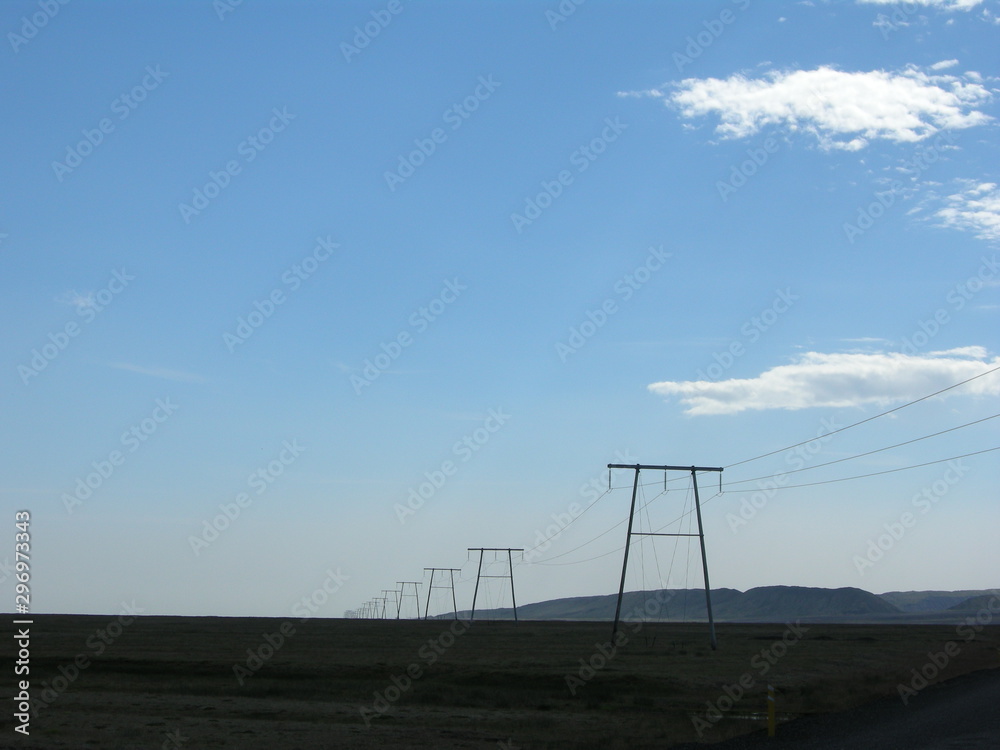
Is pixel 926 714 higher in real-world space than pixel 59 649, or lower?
lower

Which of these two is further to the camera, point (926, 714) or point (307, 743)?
point (926, 714)

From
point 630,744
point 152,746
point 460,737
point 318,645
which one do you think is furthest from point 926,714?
point 318,645

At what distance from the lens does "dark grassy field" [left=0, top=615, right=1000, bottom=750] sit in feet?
91.1

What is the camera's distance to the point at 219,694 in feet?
129

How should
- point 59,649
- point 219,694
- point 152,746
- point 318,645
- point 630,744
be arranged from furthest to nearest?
1. point 318,645
2. point 59,649
3. point 219,694
4. point 630,744
5. point 152,746

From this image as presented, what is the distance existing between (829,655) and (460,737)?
44.1 meters

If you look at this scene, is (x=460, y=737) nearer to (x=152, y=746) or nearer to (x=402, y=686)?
(x=152, y=746)

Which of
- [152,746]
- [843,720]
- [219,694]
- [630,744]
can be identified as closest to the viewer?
[152,746]

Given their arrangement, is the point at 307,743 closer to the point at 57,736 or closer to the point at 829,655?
the point at 57,736

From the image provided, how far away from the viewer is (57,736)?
26125 millimetres

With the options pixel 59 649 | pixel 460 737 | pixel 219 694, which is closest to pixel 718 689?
pixel 460 737

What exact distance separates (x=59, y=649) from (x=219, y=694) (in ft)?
→ 103

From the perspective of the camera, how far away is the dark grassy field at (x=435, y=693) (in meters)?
27.8

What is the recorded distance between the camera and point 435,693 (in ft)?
132
